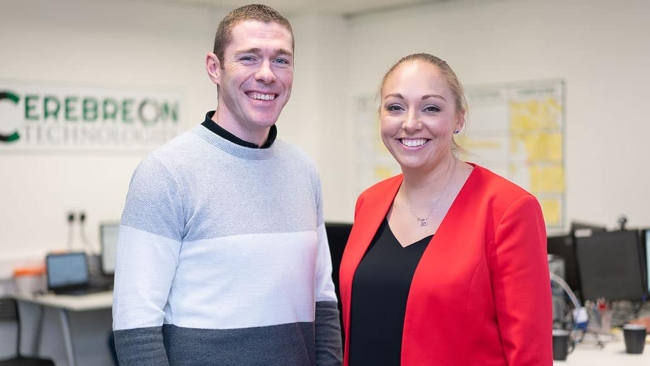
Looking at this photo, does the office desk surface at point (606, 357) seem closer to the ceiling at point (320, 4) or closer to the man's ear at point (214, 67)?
the man's ear at point (214, 67)

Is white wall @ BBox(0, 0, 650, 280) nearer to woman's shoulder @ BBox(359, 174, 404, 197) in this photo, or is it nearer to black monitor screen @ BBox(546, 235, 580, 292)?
black monitor screen @ BBox(546, 235, 580, 292)

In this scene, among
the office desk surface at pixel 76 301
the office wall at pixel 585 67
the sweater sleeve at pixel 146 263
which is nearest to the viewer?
the sweater sleeve at pixel 146 263

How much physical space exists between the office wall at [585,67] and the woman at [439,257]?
10.7 feet

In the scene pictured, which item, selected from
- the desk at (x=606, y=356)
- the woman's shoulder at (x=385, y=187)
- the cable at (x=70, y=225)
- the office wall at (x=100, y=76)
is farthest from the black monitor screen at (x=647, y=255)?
the cable at (x=70, y=225)

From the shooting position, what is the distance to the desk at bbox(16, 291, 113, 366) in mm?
5113

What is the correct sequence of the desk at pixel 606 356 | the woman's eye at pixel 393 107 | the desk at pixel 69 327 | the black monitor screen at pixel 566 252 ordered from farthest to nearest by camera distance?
the desk at pixel 69 327, the black monitor screen at pixel 566 252, the desk at pixel 606 356, the woman's eye at pixel 393 107

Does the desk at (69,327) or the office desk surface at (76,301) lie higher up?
the office desk surface at (76,301)

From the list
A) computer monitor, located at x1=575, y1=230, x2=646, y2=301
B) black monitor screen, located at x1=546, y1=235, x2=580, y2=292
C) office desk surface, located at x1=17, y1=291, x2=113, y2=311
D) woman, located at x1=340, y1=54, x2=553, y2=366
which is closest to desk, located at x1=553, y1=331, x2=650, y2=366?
computer monitor, located at x1=575, y1=230, x2=646, y2=301

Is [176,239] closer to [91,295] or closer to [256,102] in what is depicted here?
[256,102]

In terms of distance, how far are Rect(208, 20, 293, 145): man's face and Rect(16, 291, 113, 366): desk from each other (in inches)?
134

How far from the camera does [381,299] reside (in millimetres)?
1896

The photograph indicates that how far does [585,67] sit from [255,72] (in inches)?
148

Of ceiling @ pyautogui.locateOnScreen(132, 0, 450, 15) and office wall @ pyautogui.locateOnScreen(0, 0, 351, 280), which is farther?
ceiling @ pyautogui.locateOnScreen(132, 0, 450, 15)

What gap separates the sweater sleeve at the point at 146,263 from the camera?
5.59 feet
